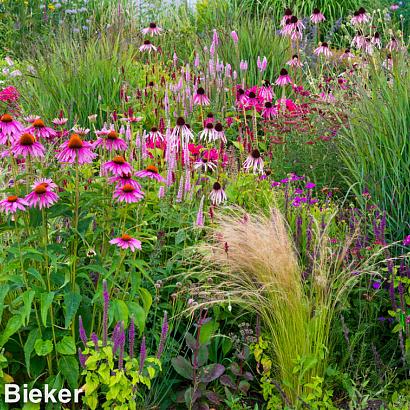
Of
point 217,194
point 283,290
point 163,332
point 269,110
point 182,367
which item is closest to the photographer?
point 163,332

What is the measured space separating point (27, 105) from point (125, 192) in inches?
147

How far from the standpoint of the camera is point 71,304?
2.64m

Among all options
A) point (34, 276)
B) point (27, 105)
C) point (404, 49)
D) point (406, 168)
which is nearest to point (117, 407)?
point (34, 276)

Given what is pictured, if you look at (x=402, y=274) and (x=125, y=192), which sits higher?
(x=125, y=192)

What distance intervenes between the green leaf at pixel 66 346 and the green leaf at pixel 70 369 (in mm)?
55

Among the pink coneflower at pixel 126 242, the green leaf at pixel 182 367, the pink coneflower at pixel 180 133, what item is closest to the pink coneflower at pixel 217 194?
the pink coneflower at pixel 180 133

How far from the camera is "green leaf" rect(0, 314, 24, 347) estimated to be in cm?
263

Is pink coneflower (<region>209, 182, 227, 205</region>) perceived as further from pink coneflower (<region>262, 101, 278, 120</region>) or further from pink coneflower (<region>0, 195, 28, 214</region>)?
pink coneflower (<region>262, 101, 278, 120</region>)

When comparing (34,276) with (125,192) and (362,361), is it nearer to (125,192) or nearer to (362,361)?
(125,192)

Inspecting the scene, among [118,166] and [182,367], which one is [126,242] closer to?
[118,166]

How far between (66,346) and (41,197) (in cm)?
59

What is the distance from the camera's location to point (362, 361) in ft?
11.2

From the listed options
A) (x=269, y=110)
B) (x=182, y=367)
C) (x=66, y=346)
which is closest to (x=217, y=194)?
(x=182, y=367)

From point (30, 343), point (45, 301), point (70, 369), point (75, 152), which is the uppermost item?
point (75, 152)
